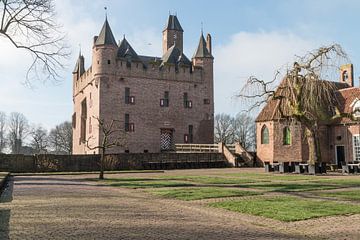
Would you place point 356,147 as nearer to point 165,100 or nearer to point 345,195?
point 345,195

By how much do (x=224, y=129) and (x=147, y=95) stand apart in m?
36.1

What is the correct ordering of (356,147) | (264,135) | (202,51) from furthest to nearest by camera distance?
(202,51)
(264,135)
(356,147)

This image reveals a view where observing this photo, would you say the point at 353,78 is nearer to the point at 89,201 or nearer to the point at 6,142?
the point at 89,201

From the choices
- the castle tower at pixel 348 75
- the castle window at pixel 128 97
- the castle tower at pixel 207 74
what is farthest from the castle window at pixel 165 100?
the castle tower at pixel 348 75

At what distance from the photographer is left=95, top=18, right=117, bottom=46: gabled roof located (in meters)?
44.6

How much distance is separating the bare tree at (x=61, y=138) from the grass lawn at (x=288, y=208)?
72.5m

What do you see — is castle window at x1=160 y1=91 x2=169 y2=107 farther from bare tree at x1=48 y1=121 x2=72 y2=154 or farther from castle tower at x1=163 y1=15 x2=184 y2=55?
bare tree at x1=48 y1=121 x2=72 y2=154

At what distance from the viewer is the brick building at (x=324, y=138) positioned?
3209cm

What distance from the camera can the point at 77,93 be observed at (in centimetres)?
5753

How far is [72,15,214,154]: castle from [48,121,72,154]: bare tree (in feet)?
100.0

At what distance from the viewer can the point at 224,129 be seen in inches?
3191

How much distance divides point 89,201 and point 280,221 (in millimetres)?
5447

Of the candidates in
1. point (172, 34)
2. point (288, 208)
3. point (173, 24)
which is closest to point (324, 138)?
point (288, 208)

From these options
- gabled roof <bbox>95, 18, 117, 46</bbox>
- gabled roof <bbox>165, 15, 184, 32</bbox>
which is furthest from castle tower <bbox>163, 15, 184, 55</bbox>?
gabled roof <bbox>95, 18, 117, 46</bbox>
